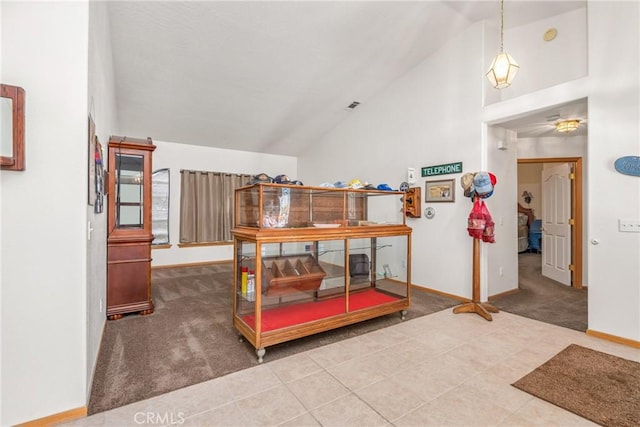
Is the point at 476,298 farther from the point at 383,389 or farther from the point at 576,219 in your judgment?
the point at 576,219

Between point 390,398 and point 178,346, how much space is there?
1.97m

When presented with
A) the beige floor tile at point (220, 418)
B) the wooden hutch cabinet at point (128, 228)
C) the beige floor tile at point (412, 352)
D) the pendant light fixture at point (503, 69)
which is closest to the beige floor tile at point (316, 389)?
the beige floor tile at point (220, 418)

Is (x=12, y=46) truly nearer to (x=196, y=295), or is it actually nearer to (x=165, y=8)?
(x=165, y=8)

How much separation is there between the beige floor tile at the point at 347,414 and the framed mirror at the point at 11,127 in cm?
228

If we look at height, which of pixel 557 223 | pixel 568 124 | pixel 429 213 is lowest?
pixel 557 223

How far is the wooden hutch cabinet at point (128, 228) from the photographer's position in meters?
3.42

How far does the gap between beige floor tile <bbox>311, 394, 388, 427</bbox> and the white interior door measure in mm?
5135

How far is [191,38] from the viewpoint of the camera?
3748 millimetres

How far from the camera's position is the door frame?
16.1ft

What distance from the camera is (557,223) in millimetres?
5465

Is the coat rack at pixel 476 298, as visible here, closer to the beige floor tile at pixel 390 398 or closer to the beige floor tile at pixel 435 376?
the beige floor tile at pixel 435 376

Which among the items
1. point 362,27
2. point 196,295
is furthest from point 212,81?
point 196,295

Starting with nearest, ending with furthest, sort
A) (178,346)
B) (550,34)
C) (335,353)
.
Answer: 1. (335,353)
2. (178,346)
3. (550,34)

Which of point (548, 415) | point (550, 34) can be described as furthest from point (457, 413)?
point (550, 34)
